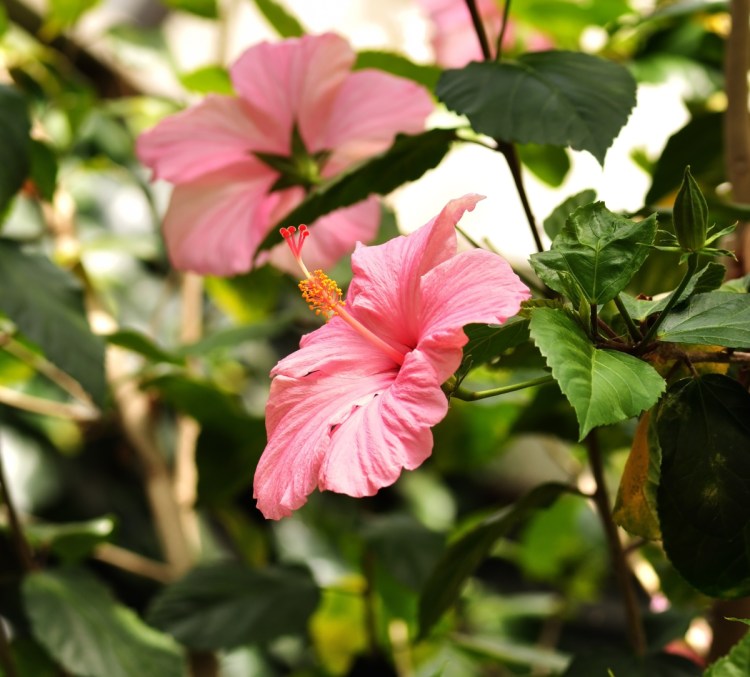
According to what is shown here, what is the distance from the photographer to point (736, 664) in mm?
336

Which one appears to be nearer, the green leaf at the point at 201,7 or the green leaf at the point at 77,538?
the green leaf at the point at 77,538

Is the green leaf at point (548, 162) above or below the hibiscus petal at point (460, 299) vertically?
below

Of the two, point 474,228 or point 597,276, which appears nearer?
point 597,276

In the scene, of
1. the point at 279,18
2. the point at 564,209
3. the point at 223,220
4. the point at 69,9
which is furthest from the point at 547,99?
the point at 69,9

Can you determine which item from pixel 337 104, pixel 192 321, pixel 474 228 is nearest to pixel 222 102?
pixel 337 104

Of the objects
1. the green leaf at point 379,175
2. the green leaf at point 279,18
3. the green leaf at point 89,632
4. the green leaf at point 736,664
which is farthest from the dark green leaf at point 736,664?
the green leaf at point 279,18

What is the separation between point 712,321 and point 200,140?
1.37 ft

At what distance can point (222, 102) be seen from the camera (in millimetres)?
658

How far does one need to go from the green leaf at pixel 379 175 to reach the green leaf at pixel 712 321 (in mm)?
243

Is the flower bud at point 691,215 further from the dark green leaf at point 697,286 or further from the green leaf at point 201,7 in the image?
the green leaf at point 201,7

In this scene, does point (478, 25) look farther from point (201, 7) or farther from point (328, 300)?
point (201, 7)

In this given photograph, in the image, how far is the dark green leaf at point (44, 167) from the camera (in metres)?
0.90

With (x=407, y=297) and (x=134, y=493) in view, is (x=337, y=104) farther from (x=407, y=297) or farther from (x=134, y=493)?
(x=134, y=493)

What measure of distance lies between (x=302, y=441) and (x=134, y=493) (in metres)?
1.18
